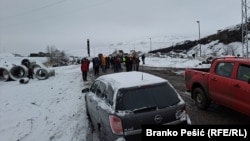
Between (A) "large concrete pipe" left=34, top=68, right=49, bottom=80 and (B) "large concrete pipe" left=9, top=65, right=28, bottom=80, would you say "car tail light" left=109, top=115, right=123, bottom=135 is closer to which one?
(A) "large concrete pipe" left=34, top=68, right=49, bottom=80

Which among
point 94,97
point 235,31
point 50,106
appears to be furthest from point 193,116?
point 235,31

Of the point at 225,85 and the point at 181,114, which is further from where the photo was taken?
the point at 225,85

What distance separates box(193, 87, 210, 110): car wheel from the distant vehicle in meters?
3.89

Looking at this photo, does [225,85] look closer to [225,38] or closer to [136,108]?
[136,108]

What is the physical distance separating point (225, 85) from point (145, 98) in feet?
11.3

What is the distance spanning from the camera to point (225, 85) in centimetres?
889

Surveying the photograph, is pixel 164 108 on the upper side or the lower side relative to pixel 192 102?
upper

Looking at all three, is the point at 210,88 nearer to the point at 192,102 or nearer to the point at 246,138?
the point at 192,102

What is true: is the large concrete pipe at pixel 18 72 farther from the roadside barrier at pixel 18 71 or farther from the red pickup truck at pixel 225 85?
the red pickup truck at pixel 225 85

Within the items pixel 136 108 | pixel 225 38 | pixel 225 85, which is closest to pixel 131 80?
pixel 136 108

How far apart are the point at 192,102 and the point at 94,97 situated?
4681 millimetres

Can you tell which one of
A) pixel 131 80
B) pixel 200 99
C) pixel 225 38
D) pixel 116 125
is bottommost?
pixel 200 99

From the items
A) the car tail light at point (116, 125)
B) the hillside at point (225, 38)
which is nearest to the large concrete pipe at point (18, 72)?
the car tail light at point (116, 125)

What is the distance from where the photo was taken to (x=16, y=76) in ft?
119
